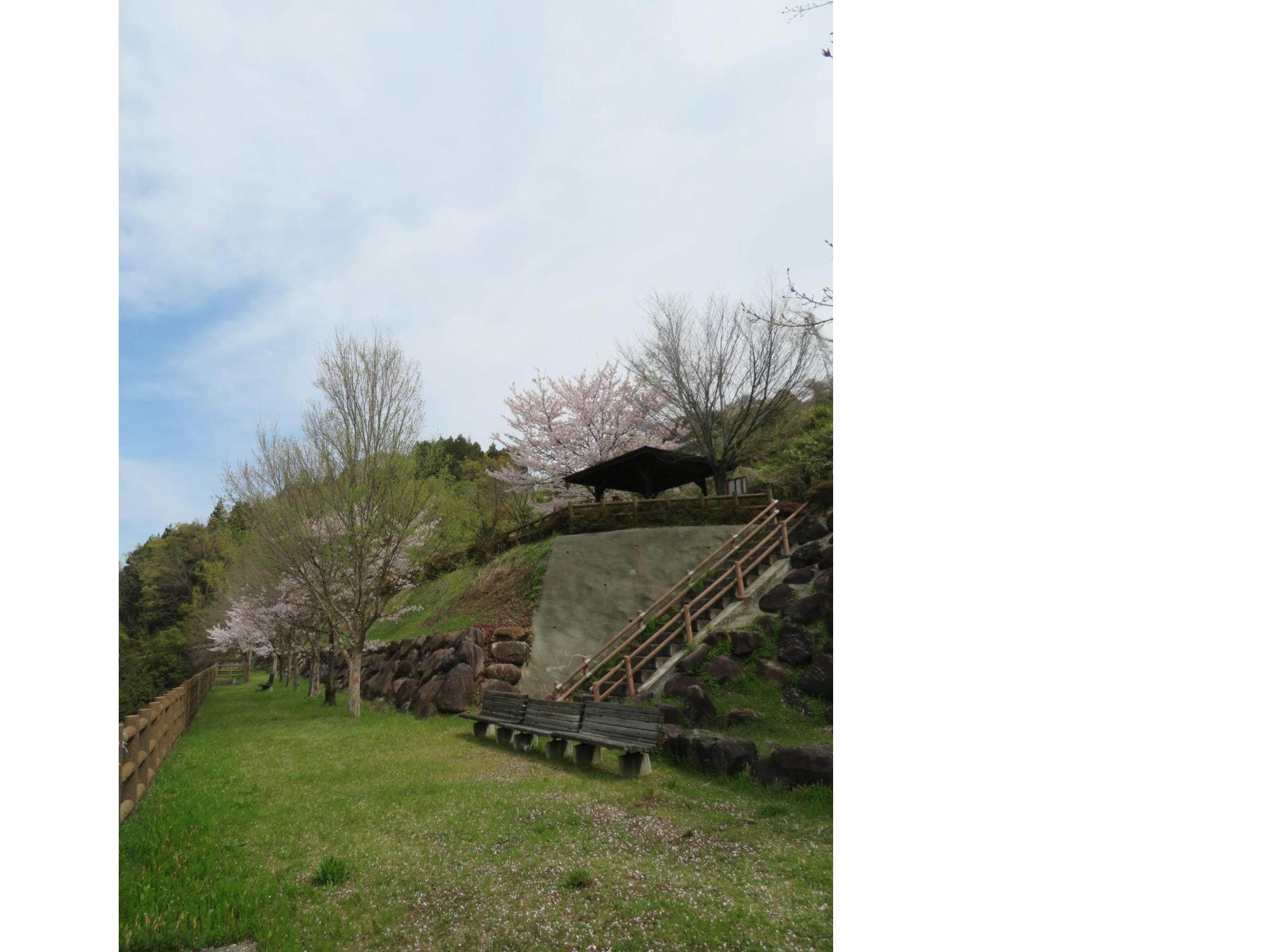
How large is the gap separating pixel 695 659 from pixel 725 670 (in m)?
0.64

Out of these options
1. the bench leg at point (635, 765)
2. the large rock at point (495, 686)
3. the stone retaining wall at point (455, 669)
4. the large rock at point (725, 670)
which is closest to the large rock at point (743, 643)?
the large rock at point (725, 670)

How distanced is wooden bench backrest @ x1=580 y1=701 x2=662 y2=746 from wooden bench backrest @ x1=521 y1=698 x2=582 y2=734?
0.21m

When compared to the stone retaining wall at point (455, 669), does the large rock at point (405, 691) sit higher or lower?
lower

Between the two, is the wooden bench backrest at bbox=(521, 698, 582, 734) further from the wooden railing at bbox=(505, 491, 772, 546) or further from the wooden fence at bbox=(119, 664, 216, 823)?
the wooden railing at bbox=(505, 491, 772, 546)

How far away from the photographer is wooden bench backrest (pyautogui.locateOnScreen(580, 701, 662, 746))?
18.4 feet

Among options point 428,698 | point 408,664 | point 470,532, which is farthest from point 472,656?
point 470,532

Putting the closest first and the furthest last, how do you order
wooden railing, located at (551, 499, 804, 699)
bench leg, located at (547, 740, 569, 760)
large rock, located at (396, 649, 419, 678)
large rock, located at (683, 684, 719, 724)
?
bench leg, located at (547, 740, 569, 760) → large rock, located at (683, 684, 719, 724) → wooden railing, located at (551, 499, 804, 699) → large rock, located at (396, 649, 419, 678)

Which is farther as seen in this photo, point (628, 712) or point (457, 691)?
point (457, 691)

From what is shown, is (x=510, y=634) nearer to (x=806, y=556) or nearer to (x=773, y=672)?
(x=806, y=556)

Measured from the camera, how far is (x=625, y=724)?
579cm

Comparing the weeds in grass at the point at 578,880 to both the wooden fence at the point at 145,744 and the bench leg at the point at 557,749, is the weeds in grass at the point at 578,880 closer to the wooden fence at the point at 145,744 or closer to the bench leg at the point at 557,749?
the wooden fence at the point at 145,744

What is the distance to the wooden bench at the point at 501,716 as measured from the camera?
7617 mm

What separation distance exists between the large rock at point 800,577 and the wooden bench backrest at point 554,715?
12.3ft

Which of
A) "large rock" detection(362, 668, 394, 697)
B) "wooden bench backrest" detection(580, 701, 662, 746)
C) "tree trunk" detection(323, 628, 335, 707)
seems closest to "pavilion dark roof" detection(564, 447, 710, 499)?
"large rock" detection(362, 668, 394, 697)
